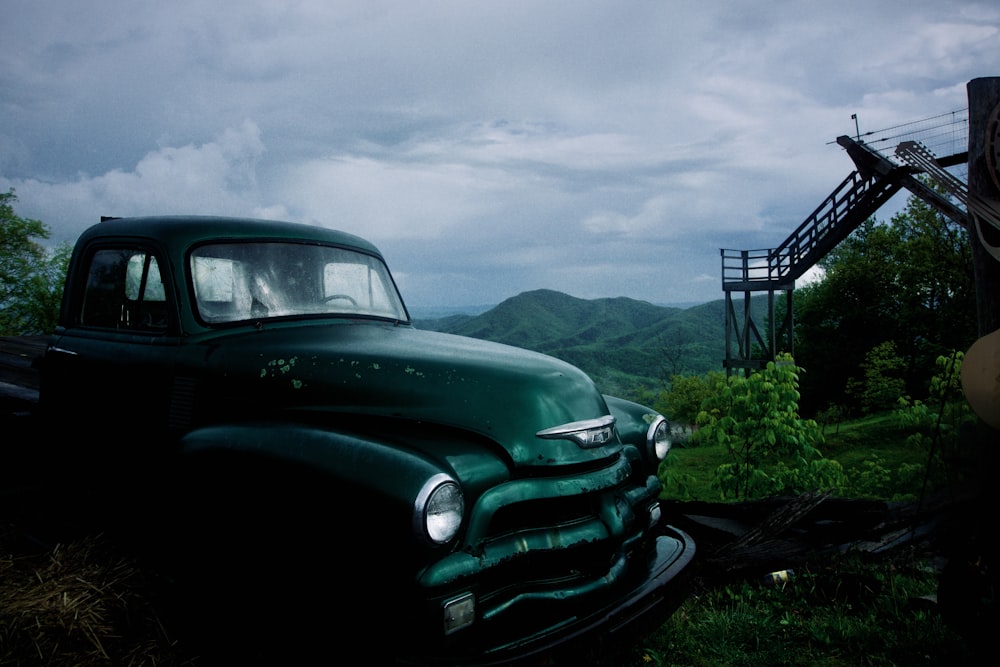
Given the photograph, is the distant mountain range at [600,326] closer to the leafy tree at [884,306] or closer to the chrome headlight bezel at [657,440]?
the leafy tree at [884,306]

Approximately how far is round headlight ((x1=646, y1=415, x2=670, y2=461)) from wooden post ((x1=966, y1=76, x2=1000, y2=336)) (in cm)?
206

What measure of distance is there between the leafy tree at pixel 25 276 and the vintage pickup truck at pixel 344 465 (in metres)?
32.7

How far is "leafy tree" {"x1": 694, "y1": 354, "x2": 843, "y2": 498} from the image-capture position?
20.1 ft

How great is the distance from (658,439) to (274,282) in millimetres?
2280

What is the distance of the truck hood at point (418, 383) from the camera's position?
109 inches

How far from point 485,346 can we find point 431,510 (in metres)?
1.32

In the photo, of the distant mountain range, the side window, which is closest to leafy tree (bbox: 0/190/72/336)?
the distant mountain range

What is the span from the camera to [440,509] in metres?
2.35

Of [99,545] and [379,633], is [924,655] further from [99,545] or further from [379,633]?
[99,545]

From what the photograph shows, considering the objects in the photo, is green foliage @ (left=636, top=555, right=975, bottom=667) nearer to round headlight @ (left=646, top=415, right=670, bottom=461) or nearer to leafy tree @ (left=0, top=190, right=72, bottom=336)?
round headlight @ (left=646, top=415, right=670, bottom=461)

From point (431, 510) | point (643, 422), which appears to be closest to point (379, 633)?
point (431, 510)

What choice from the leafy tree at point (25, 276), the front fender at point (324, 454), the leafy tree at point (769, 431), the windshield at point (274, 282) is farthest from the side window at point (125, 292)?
the leafy tree at point (25, 276)

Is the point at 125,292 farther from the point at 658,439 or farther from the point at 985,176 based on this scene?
the point at 985,176

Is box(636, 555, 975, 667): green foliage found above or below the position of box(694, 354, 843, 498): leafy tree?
below
